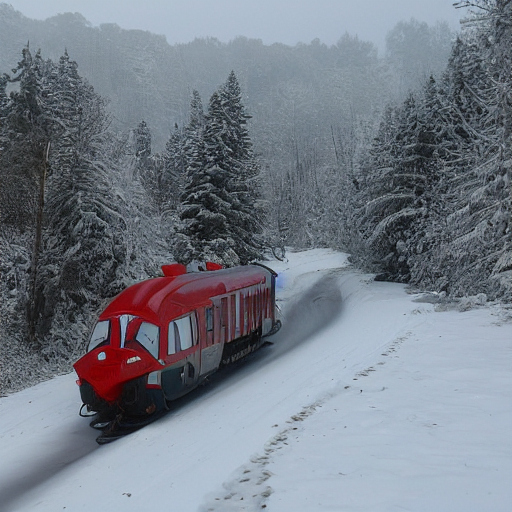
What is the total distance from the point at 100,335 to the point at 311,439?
596cm

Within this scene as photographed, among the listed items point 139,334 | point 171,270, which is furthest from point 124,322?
point 171,270

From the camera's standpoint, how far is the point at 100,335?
11.1 metres

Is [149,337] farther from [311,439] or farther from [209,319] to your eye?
[311,439]

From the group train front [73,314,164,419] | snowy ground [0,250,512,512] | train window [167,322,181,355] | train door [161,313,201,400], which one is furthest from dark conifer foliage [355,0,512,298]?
train front [73,314,164,419]

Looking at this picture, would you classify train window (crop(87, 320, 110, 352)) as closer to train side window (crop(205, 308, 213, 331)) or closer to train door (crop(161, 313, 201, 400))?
train door (crop(161, 313, 201, 400))

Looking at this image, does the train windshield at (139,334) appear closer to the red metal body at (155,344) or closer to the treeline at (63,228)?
the red metal body at (155,344)

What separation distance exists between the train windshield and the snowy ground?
1.69 meters

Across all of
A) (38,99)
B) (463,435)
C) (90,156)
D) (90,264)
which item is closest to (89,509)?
(463,435)

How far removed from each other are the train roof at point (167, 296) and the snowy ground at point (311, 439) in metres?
2.40

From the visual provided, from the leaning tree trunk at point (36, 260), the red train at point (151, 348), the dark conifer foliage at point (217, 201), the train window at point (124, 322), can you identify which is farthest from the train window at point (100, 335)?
the dark conifer foliage at point (217, 201)

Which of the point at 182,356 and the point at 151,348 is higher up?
the point at 151,348

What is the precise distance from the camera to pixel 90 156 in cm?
2262

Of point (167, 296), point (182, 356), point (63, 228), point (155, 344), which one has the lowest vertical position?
point (182, 356)

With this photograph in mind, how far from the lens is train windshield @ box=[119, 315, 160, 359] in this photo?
10.6 meters
